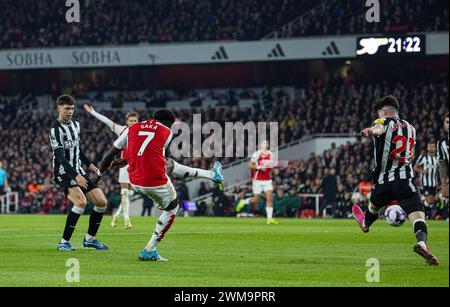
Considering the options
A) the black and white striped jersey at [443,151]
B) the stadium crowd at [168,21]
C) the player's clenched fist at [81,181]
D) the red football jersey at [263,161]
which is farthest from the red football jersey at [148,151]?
the stadium crowd at [168,21]

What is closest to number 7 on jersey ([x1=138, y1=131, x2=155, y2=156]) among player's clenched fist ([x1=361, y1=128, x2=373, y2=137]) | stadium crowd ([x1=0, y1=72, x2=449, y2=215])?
player's clenched fist ([x1=361, y1=128, x2=373, y2=137])

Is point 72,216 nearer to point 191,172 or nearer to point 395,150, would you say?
point 191,172

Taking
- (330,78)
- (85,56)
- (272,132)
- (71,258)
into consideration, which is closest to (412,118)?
(272,132)

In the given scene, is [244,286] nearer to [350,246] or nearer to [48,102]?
[350,246]

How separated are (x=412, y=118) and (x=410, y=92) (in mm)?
3327

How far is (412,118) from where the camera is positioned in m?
38.5

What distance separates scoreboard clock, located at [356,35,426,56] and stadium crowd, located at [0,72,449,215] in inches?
94.6

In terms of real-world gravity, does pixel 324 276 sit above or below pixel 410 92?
below

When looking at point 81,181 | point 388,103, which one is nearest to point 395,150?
point 388,103

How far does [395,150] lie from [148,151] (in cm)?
337

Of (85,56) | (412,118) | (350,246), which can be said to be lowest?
(350,246)

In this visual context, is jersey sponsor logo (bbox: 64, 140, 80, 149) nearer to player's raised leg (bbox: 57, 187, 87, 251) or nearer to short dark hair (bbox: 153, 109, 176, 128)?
player's raised leg (bbox: 57, 187, 87, 251)

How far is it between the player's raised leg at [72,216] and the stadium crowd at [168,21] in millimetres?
29040
